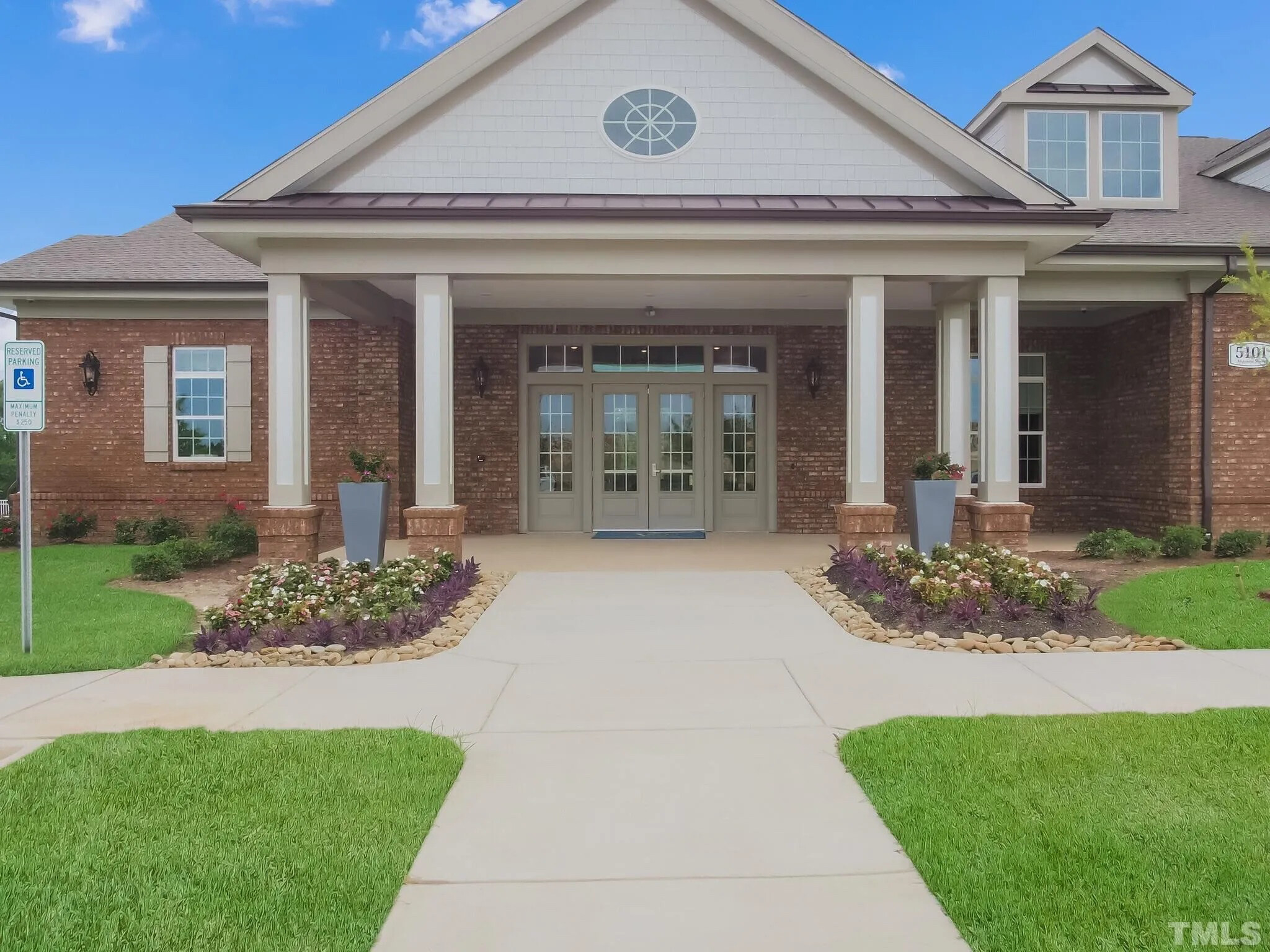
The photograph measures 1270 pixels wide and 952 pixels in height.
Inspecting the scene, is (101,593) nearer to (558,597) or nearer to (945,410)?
(558,597)

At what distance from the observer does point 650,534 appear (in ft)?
44.0

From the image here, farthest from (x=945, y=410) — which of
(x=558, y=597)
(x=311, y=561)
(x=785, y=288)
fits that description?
(x=311, y=561)

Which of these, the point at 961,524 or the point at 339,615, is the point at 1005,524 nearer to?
the point at 961,524

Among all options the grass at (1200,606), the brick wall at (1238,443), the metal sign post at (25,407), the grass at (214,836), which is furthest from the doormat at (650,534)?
the grass at (214,836)

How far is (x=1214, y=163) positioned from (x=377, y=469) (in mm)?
14552

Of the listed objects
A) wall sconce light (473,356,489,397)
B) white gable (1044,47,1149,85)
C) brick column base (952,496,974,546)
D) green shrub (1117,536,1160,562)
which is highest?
white gable (1044,47,1149,85)

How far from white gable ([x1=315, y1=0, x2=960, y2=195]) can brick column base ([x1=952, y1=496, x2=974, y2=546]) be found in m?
3.75

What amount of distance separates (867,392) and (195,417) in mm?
10062

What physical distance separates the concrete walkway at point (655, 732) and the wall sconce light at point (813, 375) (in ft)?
20.7

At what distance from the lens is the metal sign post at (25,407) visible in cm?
630

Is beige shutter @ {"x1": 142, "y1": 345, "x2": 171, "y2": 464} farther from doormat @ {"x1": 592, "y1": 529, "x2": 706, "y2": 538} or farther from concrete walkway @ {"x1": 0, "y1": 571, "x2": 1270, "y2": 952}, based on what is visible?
concrete walkway @ {"x1": 0, "y1": 571, "x2": 1270, "y2": 952}

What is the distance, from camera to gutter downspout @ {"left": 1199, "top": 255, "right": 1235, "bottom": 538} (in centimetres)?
1152

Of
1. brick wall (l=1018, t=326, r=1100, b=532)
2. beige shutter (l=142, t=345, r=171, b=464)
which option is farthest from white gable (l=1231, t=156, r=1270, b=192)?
beige shutter (l=142, t=345, r=171, b=464)

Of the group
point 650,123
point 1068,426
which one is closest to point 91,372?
point 650,123
